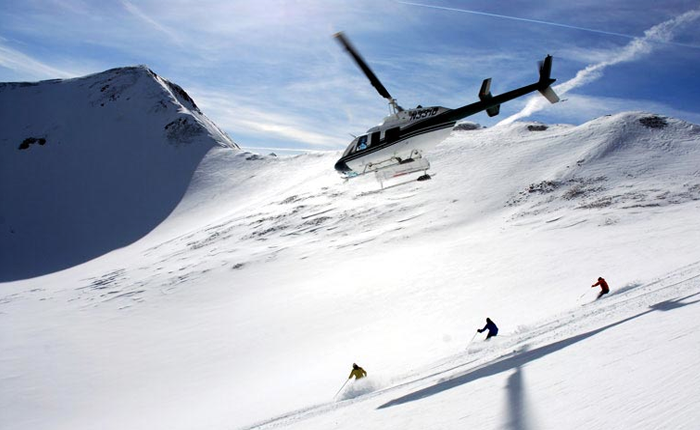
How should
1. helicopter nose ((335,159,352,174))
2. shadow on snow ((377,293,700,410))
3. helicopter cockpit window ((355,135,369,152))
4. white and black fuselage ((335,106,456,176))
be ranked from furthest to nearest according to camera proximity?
helicopter nose ((335,159,352,174)), helicopter cockpit window ((355,135,369,152)), white and black fuselage ((335,106,456,176)), shadow on snow ((377,293,700,410))

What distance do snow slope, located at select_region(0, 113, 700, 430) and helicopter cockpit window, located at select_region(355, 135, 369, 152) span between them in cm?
947

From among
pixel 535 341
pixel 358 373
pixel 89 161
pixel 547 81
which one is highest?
pixel 89 161

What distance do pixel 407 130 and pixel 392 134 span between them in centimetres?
91

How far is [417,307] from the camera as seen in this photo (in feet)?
79.6

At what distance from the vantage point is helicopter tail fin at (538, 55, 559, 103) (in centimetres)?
1936

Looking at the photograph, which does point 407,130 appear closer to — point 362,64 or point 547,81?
point 362,64

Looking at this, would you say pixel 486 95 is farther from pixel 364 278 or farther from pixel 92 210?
pixel 92 210

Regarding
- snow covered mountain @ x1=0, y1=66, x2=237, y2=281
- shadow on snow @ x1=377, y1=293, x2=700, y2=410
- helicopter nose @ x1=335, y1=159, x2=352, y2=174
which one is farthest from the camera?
snow covered mountain @ x1=0, y1=66, x2=237, y2=281

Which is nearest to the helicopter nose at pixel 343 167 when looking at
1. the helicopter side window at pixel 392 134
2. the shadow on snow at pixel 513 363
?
the helicopter side window at pixel 392 134

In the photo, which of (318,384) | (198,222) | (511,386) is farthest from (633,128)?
(198,222)

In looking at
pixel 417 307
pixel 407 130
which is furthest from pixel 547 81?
pixel 417 307

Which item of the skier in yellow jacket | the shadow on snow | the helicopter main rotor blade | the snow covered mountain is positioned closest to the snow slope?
the shadow on snow

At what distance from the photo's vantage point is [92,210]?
278 feet

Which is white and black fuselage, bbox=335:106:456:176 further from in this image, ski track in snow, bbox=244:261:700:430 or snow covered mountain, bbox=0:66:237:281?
snow covered mountain, bbox=0:66:237:281
